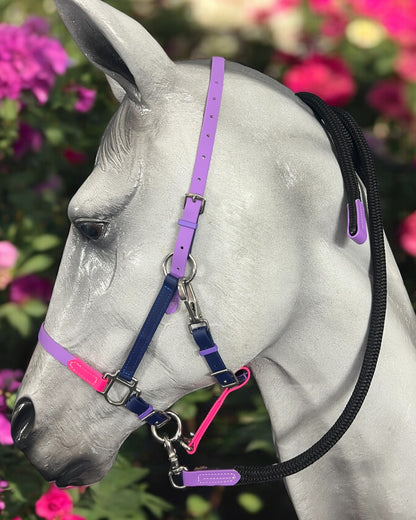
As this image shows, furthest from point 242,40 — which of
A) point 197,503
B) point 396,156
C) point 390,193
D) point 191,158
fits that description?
point 191,158

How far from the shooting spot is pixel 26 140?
2285 millimetres

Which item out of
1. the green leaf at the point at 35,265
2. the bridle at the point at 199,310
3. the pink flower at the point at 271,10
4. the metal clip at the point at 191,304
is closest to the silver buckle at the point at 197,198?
the bridle at the point at 199,310

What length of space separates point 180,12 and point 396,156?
5.06ft

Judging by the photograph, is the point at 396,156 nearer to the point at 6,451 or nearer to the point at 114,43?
the point at 6,451

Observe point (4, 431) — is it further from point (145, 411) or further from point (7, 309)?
point (145, 411)

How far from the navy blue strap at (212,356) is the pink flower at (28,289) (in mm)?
1159

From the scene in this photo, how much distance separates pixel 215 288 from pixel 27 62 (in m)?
1.29

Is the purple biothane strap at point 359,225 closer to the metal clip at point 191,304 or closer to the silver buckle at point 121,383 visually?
the metal clip at point 191,304

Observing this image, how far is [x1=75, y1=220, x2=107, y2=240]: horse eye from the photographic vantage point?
1045mm

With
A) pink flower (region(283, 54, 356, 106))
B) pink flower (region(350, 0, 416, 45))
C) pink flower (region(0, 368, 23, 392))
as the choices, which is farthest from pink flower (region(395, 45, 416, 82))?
pink flower (region(0, 368, 23, 392))

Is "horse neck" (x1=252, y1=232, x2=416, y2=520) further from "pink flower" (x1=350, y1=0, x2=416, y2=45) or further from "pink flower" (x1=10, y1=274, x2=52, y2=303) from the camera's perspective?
"pink flower" (x1=350, y1=0, x2=416, y2=45)

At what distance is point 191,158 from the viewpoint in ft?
3.33

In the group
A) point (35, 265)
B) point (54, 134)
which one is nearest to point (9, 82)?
point (54, 134)

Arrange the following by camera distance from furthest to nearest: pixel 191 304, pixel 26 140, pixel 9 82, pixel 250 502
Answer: pixel 26 140 < pixel 250 502 < pixel 9 82 < pixel 191 304
